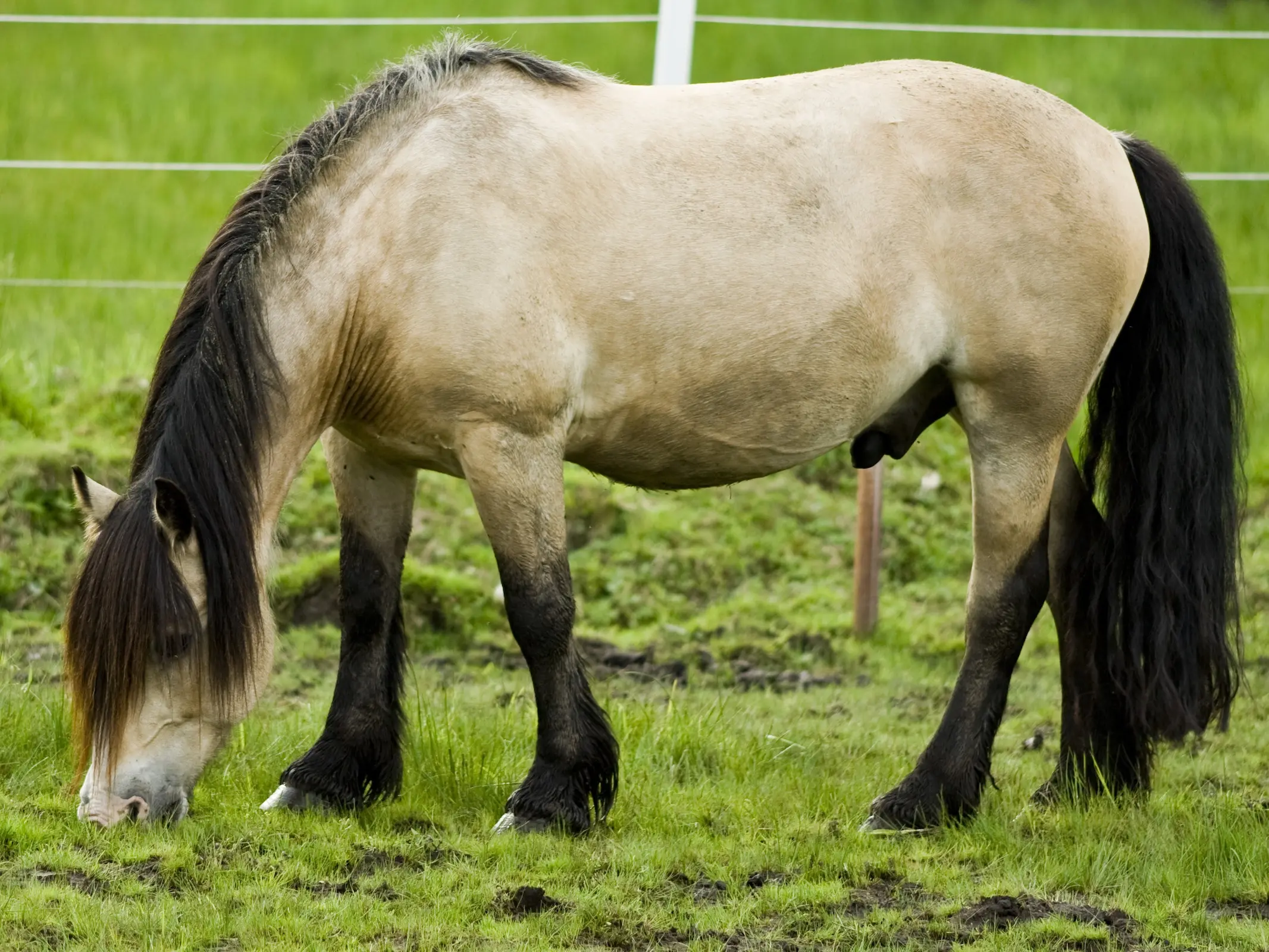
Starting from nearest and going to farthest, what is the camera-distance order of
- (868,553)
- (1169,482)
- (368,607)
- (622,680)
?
(368,607) < (1169,482) < (622,680) < (868,553)

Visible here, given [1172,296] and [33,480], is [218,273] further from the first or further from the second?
[33,480]

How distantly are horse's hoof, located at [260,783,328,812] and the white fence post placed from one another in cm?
392

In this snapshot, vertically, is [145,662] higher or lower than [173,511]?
lower

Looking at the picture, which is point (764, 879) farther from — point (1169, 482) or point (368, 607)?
point (1169, 482)

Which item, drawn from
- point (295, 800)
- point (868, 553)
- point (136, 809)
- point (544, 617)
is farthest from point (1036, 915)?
point (868, 553)

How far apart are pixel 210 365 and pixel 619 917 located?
1.69 metres

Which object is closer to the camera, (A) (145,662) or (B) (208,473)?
(A) (145,662)

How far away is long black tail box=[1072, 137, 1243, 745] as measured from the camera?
14.6ft

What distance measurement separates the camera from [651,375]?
13.5 feet

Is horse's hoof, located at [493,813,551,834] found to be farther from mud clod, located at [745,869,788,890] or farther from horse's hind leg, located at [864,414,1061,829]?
horse's hind leg, located at [864,414,1061,829]

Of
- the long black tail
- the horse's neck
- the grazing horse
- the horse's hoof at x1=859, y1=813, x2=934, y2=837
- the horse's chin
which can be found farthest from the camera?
the long black tail

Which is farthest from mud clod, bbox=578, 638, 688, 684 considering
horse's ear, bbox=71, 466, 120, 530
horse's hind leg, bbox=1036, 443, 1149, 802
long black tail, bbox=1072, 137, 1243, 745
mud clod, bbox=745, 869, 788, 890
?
horse's ear, bbox=71, 466, 120, 530

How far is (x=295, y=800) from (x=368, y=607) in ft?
1.91

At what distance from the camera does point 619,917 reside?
11.3ft
